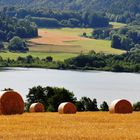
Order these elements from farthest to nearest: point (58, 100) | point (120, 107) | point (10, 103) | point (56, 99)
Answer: point (56, 99)
point (58, 100)
point (120, 107)
point (10, 103)

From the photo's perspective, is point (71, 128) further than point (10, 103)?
No

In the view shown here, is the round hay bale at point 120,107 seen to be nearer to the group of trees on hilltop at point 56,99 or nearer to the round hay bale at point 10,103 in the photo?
the round hay bale at point 10,103

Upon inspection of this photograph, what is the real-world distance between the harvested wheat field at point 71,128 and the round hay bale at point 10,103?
99.8 inches

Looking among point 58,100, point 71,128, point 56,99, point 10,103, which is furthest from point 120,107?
point 56,99

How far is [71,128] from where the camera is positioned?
19.9 meters

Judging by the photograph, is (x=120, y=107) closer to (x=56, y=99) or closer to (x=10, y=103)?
(x=10, y=103)

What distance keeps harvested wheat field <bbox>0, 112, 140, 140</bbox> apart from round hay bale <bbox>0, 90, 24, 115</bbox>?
2534 millimetres

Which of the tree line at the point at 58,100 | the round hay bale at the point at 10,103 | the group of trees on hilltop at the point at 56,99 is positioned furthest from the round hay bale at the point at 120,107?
the group of trees on hilltop at the point at 56,99

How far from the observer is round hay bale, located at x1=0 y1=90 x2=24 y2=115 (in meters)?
25.4

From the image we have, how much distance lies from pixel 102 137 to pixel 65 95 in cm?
3690

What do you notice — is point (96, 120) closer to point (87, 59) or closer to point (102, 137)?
point (102, 137)

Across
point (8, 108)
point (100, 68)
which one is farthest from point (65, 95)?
point (100, 68)

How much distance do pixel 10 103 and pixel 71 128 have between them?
614cm

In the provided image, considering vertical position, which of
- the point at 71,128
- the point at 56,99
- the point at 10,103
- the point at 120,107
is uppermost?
the point at 71,128
